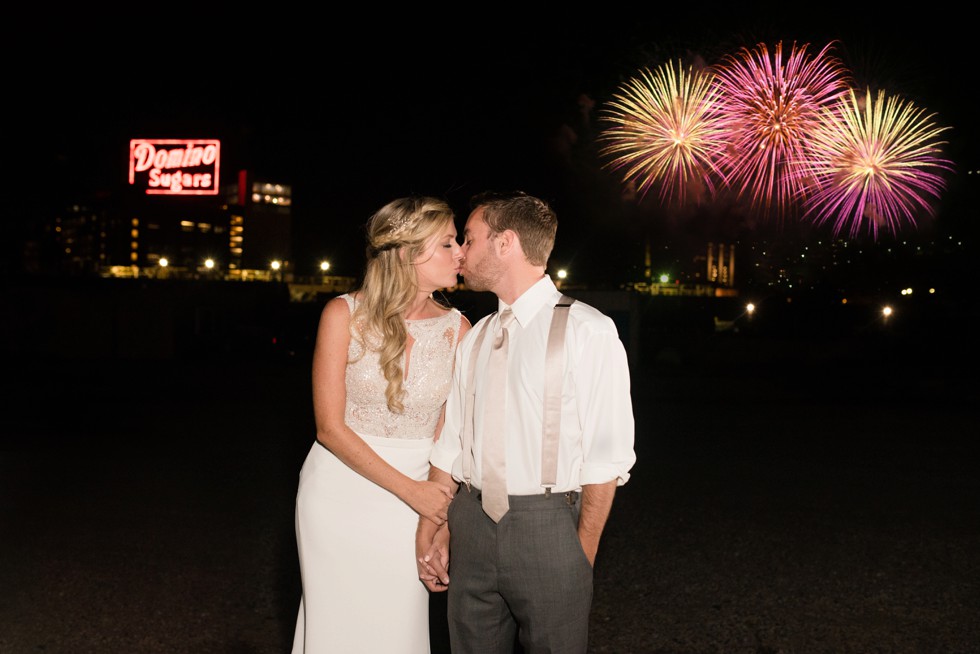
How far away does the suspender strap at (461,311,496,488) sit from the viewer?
95.3 inches

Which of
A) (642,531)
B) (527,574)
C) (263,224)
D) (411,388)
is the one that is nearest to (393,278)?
(411,388)

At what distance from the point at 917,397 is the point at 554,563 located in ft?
52.0

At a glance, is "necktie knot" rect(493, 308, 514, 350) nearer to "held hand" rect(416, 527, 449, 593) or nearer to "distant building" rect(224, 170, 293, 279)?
"held hand" rect(416, 527, 449, 593)

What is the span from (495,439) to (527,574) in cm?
39

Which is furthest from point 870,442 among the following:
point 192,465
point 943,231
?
point 943,231

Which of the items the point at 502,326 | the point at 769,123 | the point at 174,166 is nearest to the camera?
the point at 502,326

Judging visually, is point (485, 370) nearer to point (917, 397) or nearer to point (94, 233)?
point (917, 397)

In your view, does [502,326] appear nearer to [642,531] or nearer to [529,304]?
[529,304]

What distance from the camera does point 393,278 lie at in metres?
2.77

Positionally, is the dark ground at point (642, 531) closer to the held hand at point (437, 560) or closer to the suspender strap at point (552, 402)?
the held hand at point (437, 560)

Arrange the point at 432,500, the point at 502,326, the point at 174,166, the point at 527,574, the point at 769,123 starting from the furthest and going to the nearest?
the point at 174,166
the point at 769,123
the point at 432,500
the point at 502,326
the point at 527,574

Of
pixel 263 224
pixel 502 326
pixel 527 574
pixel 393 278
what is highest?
pixel 263 224

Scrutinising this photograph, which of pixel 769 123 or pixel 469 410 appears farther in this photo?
pixel 769 123

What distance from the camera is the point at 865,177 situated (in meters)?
17.6
